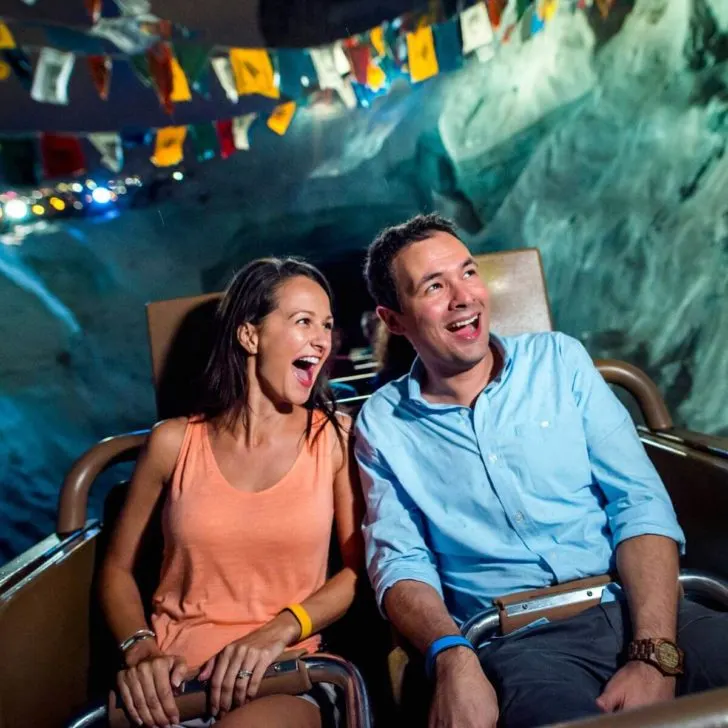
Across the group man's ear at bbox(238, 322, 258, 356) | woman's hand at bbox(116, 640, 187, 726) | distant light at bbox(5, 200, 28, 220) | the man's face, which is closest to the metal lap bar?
the man's face

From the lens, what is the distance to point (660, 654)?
3.22ft

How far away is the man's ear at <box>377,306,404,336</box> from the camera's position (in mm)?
1454

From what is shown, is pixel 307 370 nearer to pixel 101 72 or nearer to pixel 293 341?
pixel 293 341

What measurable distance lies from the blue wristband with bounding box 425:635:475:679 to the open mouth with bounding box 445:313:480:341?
1.89 feet

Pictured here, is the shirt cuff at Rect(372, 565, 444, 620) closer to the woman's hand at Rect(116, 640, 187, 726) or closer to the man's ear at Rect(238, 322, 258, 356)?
the woman's hand at Rect(116, 640, 187, 726)

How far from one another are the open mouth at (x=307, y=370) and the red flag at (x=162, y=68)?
6.40ft

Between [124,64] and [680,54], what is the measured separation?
2.96 m

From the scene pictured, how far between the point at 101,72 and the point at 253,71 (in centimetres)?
66

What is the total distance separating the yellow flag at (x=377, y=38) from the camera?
9.73 feet

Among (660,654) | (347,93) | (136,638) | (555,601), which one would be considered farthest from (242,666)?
(347,93)

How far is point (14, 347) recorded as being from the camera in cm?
325

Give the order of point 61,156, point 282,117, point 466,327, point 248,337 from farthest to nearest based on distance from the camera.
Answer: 1. point 282,117
2. point 61,156
3. point 248,337
4. point 466,327

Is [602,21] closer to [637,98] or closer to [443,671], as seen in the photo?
[637,98]

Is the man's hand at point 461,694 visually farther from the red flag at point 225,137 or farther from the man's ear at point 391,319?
the red flag at point 225,137
